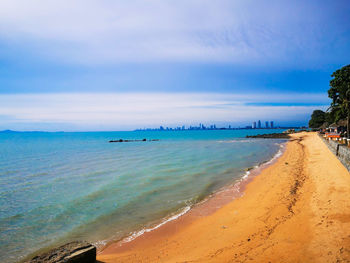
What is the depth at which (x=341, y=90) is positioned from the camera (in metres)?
30.4

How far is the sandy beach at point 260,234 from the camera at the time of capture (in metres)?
5.62

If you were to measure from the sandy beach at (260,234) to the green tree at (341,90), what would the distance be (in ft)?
83.4

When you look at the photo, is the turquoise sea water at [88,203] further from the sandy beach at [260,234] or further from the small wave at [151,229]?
the sandy beach at [260,234]

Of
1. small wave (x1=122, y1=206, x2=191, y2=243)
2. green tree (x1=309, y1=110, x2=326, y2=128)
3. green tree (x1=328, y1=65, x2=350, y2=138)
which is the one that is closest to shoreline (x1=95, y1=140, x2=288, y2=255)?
small wave (x1=122, y1=206, x2=191, y2=243)

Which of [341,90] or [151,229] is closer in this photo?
[151,229]

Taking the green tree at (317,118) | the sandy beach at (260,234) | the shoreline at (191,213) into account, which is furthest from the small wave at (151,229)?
the green tree at (317,118)

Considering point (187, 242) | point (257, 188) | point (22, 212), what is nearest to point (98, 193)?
point (22, 212)

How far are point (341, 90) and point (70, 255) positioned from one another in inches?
1524

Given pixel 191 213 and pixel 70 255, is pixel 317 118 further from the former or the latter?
pixel 70 255

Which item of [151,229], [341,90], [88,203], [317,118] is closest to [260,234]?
[151,229]

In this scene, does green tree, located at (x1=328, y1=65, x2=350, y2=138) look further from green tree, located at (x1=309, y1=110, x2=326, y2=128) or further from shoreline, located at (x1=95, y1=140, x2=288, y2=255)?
green tree, located at (x1=309, y1=110, x2=326, y2=128)

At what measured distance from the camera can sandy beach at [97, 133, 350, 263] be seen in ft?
18.5

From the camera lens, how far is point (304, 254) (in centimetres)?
538

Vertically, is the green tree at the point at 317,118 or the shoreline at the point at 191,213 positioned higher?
the green tree at the point at 317,118
